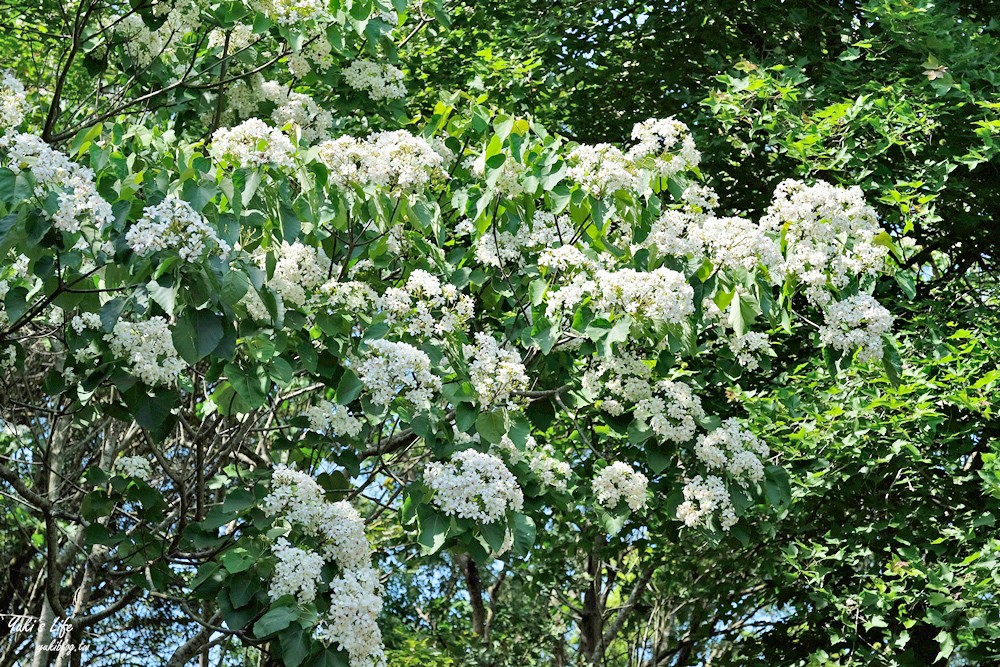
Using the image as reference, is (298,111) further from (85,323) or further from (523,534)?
(523,534)

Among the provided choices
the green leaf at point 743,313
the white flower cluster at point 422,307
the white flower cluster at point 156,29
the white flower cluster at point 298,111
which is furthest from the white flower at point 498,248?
the white flower cluster at point 156,29

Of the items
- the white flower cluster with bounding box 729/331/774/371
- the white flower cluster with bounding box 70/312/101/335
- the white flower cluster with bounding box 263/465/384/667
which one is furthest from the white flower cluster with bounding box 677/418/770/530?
the white flower cluster with bounding box 70/312/101/335

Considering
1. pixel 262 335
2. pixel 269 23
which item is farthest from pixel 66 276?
pixel 269 23

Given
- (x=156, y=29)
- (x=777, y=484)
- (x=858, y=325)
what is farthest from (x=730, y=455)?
(x=156, y=29)

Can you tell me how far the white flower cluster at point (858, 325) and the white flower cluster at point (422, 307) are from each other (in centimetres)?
147

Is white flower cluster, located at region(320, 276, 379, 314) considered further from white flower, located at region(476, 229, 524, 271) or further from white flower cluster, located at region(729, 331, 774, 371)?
white flower cluster, located at region(729, 331, 774, 371)

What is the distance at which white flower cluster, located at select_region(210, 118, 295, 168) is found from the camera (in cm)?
387

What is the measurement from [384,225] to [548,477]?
52.1 inches

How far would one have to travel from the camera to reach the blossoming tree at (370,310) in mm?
3549

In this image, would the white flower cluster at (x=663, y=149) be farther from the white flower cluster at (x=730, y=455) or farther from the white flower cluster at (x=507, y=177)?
the white flower cluster at (x=730, y=455)

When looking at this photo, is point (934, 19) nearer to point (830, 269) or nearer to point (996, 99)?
point (996, 99)

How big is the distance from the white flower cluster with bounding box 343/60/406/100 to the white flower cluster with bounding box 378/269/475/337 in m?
1.85

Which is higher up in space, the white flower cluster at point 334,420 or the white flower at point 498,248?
the white flower at point 498,248

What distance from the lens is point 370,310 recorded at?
432 centimetres
